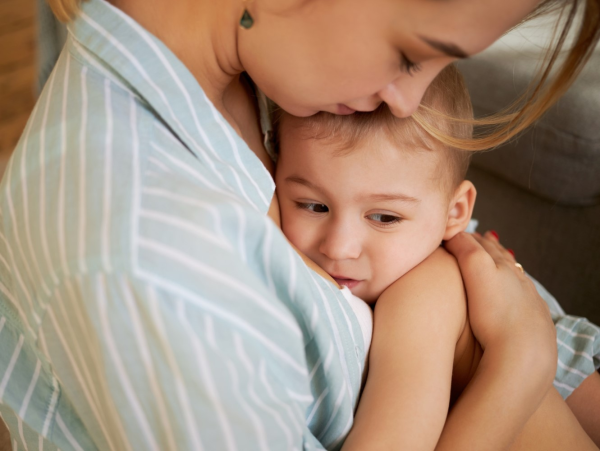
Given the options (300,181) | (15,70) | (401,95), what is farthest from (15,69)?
(401,95)

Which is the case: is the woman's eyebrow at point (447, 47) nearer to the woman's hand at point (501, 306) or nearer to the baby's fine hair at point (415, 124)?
the baby's fine hair at point (415, 124)

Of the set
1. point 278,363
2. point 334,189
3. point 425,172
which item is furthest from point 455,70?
point 278,363

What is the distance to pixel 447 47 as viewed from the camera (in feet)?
1.90

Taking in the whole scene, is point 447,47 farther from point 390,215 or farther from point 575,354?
point 575,354

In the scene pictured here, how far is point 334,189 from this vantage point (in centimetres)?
85

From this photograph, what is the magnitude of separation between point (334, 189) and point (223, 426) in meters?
0.45

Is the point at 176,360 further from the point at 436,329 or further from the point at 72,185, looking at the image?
the point at 436,329

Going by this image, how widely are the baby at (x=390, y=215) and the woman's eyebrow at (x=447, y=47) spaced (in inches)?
9.7

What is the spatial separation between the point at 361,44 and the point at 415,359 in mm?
407

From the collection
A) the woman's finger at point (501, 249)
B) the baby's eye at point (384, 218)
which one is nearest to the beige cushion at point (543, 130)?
the woman's finger at point (501, 249)

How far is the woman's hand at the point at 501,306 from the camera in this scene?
845 mm

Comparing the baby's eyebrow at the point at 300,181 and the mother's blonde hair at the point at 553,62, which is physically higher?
the mother's blonde hair at the point at 553,62

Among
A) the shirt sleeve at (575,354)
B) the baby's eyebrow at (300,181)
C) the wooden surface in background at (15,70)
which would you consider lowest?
the wooden surface in background at (15,70)

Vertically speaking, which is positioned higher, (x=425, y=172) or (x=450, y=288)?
(x=425, y=172)
